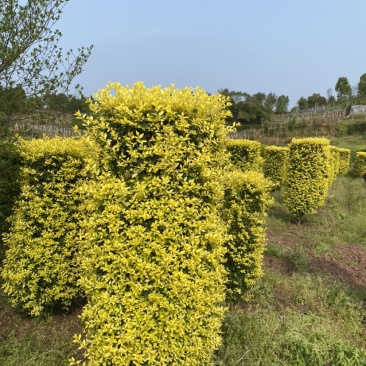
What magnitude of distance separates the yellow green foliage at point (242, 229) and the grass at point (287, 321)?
1.37ft

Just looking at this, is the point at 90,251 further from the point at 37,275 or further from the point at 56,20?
the point at 56,20

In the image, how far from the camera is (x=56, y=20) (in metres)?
4.96

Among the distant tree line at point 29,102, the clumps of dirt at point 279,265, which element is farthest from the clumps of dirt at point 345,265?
the distant tree line at point 29,102

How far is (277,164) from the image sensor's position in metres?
16.2

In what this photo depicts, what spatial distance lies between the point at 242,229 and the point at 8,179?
12.0 ft

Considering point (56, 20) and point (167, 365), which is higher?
point (56, 20)

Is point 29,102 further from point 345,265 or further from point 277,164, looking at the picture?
point 277,164

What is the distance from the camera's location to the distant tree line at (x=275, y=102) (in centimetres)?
4531

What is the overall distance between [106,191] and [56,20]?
3651 mm

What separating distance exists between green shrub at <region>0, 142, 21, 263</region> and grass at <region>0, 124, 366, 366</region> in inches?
51.5

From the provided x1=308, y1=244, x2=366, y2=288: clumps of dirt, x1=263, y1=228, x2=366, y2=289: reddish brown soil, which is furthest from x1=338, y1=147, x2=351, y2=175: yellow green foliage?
x1=308, y1=244, x2=366, y2=288: clumps of dirt

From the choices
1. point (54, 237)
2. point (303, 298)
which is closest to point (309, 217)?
point (303, 298)

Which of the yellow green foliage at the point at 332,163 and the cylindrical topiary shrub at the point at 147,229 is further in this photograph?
the yellow green foliage at the point at 332,163

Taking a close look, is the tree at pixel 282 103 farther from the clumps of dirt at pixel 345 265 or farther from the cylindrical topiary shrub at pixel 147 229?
the cylindrical topiary shrub at pixel 147 229
